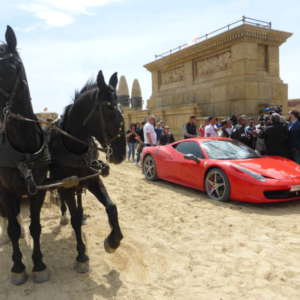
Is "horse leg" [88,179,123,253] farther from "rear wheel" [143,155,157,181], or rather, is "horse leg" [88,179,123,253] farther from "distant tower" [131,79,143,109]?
"distant tower" [131,79,143,109]

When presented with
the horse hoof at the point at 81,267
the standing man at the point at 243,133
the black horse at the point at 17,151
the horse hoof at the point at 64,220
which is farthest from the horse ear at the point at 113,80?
the standing man at the point at 243,133

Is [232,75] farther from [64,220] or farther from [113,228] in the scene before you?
[113,228]

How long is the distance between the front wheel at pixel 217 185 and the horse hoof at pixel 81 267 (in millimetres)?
3388

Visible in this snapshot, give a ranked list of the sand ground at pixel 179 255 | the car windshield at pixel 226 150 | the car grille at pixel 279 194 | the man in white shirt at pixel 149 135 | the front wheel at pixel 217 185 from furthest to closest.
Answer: the man in white shirt at pixel 149 135 < the car windshield at pixel 226 150 < the front wheel at pixel 217 185 < the car grille at pixel 279 194 < the sand ground at pixel 179 255

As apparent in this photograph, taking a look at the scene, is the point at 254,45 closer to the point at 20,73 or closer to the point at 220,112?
the point at 220,112

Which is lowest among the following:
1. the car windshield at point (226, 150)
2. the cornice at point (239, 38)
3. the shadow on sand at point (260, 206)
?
the shadow on sand at point (260, 206)

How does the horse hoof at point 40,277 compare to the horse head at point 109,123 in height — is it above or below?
below

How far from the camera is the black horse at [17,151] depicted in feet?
8.89

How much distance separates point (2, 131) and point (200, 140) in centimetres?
513

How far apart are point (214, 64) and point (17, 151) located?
1600cm

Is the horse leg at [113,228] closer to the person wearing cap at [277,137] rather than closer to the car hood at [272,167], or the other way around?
the car hood at [272,167]

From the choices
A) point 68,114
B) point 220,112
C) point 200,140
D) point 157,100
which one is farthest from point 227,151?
point 157,100

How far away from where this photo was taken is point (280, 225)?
4.62 meters

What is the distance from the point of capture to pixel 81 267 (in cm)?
331
